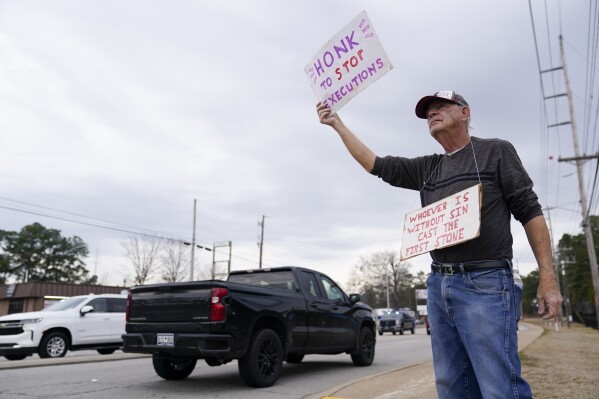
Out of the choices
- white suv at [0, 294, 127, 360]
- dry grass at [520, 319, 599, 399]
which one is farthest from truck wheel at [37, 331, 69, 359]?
dry grass at [520, 319, 599, 399]

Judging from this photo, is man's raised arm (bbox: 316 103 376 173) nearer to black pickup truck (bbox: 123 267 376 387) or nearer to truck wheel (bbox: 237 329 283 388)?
black pickup truck (bbox: 123 267 376 387)

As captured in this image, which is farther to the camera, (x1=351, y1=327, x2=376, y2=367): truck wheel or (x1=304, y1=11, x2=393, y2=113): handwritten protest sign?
(x1=351, y1=327, x2=376, y2=367): truck wheel

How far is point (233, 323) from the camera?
22.1 ft

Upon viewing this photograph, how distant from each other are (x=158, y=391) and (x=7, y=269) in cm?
7212

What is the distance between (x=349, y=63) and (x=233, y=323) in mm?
4134

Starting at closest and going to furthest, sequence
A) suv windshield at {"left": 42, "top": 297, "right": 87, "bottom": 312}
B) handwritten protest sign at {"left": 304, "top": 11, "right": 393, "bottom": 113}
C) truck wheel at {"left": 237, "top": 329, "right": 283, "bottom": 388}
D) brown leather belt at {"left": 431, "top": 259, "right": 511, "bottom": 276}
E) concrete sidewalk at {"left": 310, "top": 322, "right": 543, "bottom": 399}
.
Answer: brown leather belt at {"left": 431, "top": 259, "right": 511, "bottom": 276} → handwritten protest sign at {"left": 304, "top": 11, "right": 393, "bottom": 113} → concrete sidewalk at {"left": 310, "top": 322, "right": 543, "bottom": 399} → truck wheel at {"left": 237, "top": 329, "right": 283, "bottom": 388} → suv windshield at {"left": 42, "top": 297, "right": 87, "bottom": 312}

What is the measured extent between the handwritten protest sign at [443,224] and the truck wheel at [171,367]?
5.52m

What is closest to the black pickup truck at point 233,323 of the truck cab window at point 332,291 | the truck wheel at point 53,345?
the truck cab window at point 332,291

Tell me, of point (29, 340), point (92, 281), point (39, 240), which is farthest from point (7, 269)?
point (29, 340)

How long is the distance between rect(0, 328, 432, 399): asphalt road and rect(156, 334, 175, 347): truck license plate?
2.06 feet

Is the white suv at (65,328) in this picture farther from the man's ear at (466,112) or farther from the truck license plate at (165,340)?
the man's ear at (466,112)

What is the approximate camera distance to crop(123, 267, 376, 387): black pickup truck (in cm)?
670

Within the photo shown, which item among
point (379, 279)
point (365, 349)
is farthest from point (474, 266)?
point (379, 279)

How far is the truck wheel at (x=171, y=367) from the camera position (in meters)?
7.86
